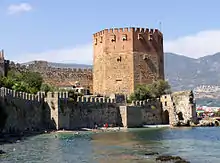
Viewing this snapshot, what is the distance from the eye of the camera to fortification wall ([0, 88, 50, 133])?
30.7 meters

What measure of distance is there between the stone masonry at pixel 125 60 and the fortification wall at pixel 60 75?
2642mm

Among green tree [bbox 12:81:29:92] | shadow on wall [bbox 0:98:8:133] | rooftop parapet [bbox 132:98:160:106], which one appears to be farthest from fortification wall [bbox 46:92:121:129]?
shadow on wall [bbox 0:98:8:133]

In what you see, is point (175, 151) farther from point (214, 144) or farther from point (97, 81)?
point (97, 81)

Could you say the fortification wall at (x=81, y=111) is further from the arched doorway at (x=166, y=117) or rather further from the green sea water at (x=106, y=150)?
the green sea water at (x=106, y=150)

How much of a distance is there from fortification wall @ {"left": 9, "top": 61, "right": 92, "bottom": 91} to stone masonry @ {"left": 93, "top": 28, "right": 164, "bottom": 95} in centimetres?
264

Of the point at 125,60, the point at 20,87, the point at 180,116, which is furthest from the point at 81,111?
the point at 180,116

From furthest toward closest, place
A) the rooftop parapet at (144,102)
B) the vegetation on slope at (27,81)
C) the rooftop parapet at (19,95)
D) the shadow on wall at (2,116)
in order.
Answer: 1. the rooftop parapet at (144,102)
2. the vegetation on slope at (27,81)
3. the rooftop parapet at (19,95)
4. the shadow on wall at (2,116)

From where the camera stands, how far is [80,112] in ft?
137

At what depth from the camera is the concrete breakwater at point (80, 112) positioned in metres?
33.3

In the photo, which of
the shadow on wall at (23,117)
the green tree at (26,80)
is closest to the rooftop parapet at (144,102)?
the green tree at (26,80)

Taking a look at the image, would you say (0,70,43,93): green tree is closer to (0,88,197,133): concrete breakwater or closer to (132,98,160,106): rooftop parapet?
(0,88,197,133): concrete breakwater

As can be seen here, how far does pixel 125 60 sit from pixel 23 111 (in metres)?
18.5

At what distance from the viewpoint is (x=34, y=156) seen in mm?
21750

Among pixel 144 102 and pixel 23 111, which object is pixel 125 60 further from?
pixel 23 111
